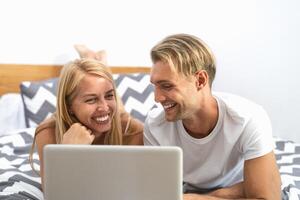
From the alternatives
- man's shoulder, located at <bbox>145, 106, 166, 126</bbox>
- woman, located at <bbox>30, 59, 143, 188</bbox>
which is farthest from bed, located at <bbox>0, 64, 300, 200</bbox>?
man's shoulder, located at <bbox>145, 106, 166, 126</bbox>

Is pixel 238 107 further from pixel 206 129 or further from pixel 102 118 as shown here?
pixel 102 118

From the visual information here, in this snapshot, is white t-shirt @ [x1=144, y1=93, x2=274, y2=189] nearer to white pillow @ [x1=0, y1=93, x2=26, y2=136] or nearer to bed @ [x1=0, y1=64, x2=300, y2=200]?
bed @ [x1=0, y1=64, x2=300, y2=200]

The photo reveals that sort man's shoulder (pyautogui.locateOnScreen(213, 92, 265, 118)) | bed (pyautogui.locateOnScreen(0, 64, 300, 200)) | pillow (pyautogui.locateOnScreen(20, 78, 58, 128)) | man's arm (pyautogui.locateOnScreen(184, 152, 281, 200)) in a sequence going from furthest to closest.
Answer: pillow (pyautogui.locateOnScreen(20, 78, 58, 128)), bed (pyautogui.locateOnScreen(0, 64, 300, 200)), man's shoulder (pyautogui.locateOnScreen(213, 92, 265, 118)), man's arm (pyautogui.locateOnScreen(184, 152, 281, 200))

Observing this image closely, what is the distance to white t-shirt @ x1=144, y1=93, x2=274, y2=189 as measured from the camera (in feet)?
4.34

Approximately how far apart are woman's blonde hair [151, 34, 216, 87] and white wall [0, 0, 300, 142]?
4.07ft

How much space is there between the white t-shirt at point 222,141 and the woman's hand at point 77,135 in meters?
0.20

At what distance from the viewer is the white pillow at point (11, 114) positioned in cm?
224

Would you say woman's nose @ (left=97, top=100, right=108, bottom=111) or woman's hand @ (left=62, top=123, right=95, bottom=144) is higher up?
woman's nose @ (left=97, top=100, right=108, bottom=111)

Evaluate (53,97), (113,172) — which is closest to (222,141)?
(113,172)

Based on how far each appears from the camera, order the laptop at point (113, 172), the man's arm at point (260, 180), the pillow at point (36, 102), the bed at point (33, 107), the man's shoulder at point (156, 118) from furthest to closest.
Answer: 1. the pillow at point (36, 102)
2. the bed at point (33, 107)
3. the man's shoulder at point (156, 118)
4. the man's arm at point (260, 180)
5. the laptop at point (113, 172)

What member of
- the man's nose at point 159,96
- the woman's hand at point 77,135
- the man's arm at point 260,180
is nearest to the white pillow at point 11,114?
the woman's hand at point 77,135

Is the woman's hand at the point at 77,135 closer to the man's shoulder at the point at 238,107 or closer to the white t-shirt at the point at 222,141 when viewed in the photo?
the white t-shirt at the point at 222,141

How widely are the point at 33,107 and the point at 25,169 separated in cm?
56

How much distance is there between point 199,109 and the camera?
4.56 feet
